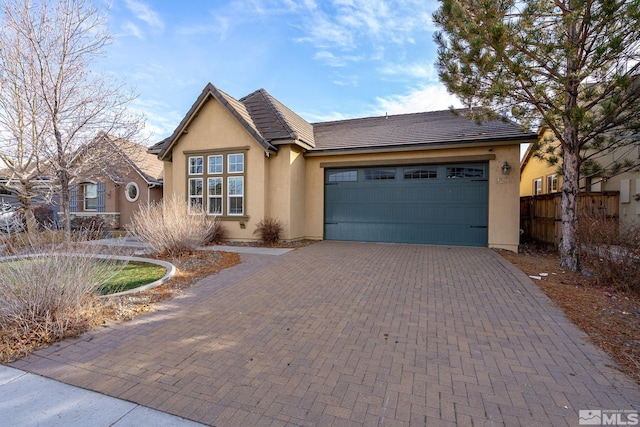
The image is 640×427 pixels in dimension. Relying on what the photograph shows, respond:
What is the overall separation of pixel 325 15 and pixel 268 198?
7.21m

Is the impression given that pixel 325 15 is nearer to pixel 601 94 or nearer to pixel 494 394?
pixel 601 94

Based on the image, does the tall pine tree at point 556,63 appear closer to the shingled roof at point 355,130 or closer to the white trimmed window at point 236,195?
the shingled roof at point 355,130

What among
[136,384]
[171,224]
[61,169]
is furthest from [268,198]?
[136,384]

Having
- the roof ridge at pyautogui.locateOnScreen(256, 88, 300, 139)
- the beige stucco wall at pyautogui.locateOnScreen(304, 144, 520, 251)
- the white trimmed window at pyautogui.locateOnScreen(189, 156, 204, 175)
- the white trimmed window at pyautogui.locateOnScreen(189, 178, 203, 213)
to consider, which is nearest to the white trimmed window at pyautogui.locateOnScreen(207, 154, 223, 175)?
the white trimmed window at pyautogui.locateOnScreen(189, 156, 204, 175)

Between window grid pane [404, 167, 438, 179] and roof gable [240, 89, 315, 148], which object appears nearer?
window grid pane [404, 167, 438, 179]

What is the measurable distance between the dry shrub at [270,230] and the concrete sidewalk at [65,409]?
8664 mm

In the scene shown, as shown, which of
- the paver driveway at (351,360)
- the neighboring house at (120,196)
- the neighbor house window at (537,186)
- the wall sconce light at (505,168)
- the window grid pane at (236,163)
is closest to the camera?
the paver driveway at (351,360)

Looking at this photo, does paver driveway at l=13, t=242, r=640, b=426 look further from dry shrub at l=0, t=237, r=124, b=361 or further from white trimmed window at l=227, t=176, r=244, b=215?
white trimmed window at l=227, t=176, r=244, b=215

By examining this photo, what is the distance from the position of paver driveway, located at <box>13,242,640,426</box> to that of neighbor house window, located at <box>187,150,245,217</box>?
705 cm

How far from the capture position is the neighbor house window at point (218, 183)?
40.6 feet

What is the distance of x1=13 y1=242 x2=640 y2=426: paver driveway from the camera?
101 inches

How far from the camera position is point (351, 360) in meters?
3.33

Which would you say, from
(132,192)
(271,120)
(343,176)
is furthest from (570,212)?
(132,192)

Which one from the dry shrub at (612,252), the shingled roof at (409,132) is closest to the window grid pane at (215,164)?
the shingled roof at (409,132)
